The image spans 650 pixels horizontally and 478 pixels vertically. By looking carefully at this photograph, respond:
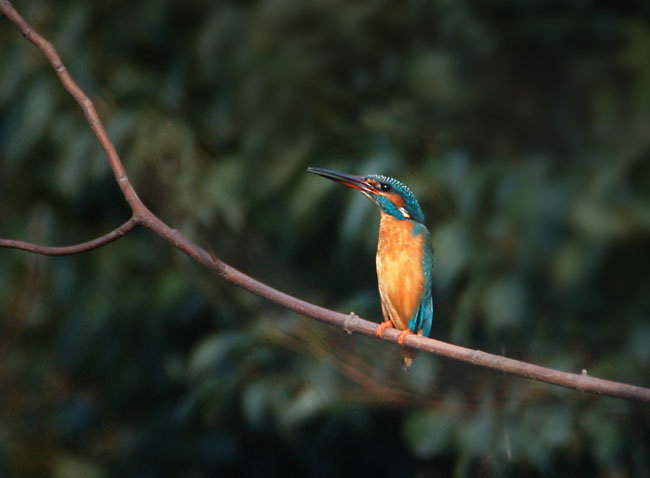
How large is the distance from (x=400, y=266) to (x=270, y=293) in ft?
1.58

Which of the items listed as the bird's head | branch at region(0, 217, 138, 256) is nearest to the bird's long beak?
the bird's head

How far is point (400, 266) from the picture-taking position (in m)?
1.50

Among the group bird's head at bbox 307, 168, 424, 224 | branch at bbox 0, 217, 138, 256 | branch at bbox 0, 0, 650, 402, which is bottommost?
branch at bbox 0, 217, 138, 256

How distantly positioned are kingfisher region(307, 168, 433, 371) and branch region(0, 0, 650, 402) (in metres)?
0.36

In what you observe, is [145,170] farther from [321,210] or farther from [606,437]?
[606,437]

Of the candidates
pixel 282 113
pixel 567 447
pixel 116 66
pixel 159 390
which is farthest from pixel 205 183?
pixel 567 447

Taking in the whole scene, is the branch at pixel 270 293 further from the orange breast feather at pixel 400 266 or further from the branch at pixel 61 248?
the orange breast feather at pixel 400 266

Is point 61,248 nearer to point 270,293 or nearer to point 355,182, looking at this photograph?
point 270,293

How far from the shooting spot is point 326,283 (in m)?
2.77

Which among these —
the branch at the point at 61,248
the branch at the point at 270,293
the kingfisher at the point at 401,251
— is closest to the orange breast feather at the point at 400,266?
the kingfisher at the point at 401,251

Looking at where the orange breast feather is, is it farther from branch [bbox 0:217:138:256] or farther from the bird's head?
branch [bbox 0:217:138:256]

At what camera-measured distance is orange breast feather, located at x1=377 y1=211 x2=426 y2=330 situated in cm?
150

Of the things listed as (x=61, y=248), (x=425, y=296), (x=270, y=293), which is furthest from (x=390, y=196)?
(x=61, y=248)

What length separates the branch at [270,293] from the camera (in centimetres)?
102
